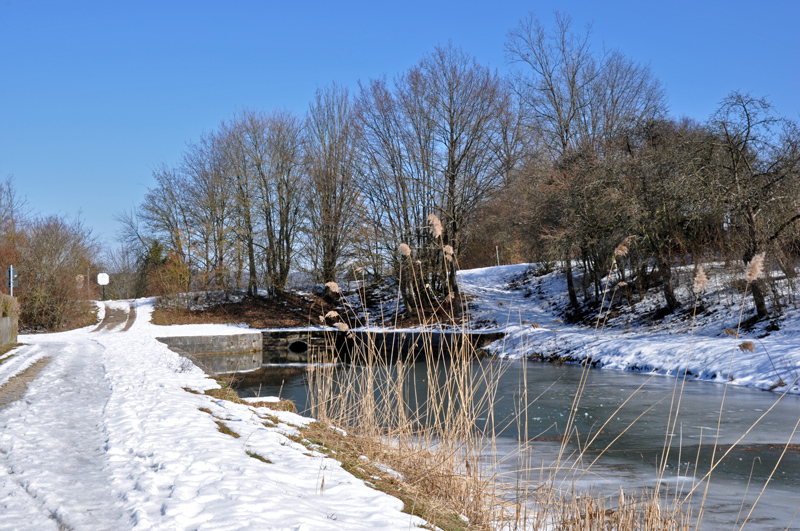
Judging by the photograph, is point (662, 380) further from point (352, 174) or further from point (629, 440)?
point (352, 174)

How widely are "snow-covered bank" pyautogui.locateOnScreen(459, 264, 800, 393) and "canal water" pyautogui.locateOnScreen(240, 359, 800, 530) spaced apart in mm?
537

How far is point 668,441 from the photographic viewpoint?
6.18m

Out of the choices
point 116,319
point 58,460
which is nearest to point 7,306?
point 116,319

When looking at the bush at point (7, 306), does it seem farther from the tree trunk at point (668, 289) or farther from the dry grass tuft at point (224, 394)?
the tree trunk at point (668, 289)

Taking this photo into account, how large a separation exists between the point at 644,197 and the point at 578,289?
7380mm

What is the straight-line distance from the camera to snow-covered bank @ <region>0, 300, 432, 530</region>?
105 inches

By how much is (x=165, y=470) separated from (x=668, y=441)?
5225mm

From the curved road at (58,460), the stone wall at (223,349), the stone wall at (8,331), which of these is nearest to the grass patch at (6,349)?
the stone wall at (8,331)

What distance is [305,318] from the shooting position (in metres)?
24.2

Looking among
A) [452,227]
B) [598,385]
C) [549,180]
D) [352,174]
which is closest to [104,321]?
[352,174]

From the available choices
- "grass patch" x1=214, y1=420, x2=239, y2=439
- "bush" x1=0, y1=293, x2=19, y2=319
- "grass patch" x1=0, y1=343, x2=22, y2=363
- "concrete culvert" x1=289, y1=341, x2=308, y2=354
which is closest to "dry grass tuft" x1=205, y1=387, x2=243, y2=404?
"grass patch" x1=214, y1=420, x2=239, y2=439

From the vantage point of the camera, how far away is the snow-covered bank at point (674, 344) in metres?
9.34

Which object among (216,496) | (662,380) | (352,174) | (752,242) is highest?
(352,174)

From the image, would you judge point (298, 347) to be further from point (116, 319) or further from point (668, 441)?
point (668, 441)
